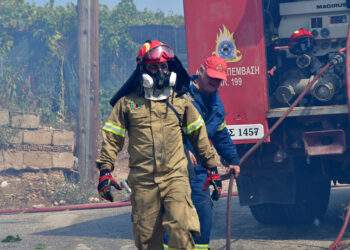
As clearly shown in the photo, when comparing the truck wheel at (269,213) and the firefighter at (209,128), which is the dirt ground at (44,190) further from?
the firefighter at (209,128)

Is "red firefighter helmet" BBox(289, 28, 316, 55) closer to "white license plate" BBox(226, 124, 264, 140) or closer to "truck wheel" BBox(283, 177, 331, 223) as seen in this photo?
"white license plate" BBox(226, 124, 264, 140)

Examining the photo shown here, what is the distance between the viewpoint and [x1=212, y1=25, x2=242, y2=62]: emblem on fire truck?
6.65 m

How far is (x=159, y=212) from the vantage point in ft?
14.1

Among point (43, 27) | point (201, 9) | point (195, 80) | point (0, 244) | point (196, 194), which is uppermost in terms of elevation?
point (43, 27)

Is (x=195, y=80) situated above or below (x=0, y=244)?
above

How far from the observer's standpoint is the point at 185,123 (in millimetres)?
4512

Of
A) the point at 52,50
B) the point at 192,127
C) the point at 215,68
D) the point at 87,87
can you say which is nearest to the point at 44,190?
the point at 87,87

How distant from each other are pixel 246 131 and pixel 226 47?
0.88 meters

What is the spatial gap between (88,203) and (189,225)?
7.31 meters

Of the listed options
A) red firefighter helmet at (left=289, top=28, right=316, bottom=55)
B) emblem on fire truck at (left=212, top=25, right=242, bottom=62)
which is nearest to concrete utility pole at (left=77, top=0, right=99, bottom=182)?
emblem on fire truck at (left=212, top=25, right=242, bottom=62)

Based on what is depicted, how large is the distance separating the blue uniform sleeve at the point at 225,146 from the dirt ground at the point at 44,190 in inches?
244

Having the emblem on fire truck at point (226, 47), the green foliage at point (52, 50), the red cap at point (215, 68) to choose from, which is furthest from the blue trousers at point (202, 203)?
the green foliage at point (52, 50)

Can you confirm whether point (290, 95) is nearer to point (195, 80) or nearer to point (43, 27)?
point (195, 80)

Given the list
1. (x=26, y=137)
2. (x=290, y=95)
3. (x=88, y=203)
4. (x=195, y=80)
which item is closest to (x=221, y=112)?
(x=195, y=80)
